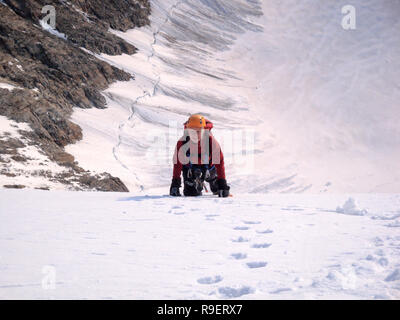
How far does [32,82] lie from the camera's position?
1750cm

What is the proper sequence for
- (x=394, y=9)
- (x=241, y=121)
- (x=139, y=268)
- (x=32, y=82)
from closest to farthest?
(x=139, y=268), (x=32, y=82), (x=241, y=121), (x=394, y=9)

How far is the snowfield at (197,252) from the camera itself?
8.80 feet

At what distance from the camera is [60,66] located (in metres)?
20.2

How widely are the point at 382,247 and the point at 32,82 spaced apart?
17256mm

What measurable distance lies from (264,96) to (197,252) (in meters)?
23.8

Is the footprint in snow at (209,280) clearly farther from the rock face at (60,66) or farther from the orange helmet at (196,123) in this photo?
the rock face at (60,66)

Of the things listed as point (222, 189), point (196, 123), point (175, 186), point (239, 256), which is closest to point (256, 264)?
point (239, 256)

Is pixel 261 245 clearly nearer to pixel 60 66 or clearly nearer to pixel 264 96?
pixel 60 66

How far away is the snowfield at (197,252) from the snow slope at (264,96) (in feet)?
35.1

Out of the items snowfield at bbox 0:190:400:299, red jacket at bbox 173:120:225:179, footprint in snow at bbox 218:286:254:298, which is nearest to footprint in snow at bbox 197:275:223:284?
snowfield at bbox 0:190:400:299

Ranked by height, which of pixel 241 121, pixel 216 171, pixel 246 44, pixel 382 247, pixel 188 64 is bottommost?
pixel 382 247

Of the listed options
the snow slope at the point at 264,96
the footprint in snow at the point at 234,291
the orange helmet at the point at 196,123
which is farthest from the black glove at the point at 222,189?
the snow slope at the point at 264,96
